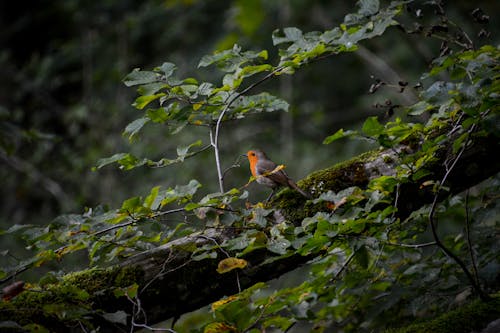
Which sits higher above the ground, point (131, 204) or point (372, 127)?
point (372, 127)

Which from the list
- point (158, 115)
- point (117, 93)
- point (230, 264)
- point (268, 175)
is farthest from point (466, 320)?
point (117, 93)

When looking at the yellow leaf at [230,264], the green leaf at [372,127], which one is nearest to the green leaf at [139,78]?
the yellow leaf at [230,264]

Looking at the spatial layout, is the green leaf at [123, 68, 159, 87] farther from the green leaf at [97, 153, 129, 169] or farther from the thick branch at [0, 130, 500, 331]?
the thick branch at [0, 130, 500, 331]

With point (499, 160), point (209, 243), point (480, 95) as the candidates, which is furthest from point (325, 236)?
point (499, 160)

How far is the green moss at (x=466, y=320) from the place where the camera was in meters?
2.27

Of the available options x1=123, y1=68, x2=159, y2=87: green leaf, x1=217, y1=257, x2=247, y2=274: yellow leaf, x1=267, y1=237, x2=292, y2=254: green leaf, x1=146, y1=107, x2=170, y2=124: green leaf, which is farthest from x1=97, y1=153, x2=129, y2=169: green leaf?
x1=267, y1=237, x2=292, y2=254: green leaf

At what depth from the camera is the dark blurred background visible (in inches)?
323

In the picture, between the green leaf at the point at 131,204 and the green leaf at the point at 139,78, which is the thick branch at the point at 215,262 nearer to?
the green leaf at the point at 131,204

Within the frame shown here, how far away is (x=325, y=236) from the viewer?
204 centimetres

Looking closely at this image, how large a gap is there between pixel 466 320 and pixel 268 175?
1.32m

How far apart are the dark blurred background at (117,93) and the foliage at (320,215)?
16.4 feet

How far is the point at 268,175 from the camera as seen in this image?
3111 millimetres

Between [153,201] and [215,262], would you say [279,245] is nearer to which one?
[215,262]

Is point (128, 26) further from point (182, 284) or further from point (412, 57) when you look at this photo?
point (182, 284)
